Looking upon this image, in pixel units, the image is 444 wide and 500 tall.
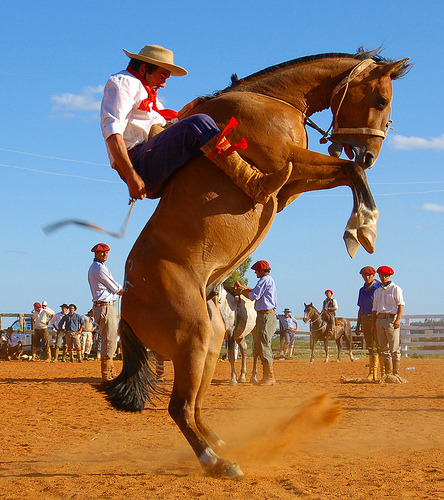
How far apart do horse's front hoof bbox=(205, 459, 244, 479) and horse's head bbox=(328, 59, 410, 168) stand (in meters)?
2.40

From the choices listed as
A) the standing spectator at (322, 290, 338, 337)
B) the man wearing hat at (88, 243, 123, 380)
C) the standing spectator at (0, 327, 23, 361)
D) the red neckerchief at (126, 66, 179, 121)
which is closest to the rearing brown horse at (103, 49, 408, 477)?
the red neckerchief at (126, 66, 179, 121)

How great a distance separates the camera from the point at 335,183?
4578mm

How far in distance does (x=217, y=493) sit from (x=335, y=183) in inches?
89.7

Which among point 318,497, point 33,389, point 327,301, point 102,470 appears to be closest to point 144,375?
point 102,470

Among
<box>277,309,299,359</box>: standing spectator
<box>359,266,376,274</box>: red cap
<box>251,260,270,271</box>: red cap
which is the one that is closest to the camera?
<box>251,260,270,271</box>: red cap

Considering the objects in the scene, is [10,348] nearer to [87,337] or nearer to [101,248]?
[87,337]

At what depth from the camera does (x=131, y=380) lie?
4.84 m

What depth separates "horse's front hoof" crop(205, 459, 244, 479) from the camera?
4.25 m

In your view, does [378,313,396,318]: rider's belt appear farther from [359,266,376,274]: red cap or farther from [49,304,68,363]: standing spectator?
[49,304,68,363]: standing spectator

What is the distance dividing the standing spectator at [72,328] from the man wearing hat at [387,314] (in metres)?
11.8

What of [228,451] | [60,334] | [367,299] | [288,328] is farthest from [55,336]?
[228,451]

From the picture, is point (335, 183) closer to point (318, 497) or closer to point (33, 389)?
point (318, 497)

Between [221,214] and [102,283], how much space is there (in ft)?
24.3

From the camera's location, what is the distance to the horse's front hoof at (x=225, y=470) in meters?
4.25
